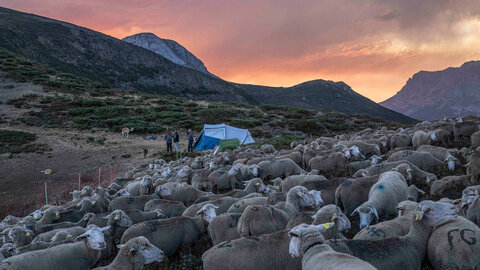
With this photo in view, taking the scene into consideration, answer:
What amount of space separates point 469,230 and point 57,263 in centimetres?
667

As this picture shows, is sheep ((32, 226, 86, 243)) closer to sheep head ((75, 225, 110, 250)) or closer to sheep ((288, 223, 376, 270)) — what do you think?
sheep head ((75, 225, 110, 250))

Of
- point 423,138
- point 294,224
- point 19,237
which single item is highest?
point 423,138

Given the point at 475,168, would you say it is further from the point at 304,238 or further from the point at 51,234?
the point at 51,234

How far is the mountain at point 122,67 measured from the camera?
Answer: 8575 centimetres

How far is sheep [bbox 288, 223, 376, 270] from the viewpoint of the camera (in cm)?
370

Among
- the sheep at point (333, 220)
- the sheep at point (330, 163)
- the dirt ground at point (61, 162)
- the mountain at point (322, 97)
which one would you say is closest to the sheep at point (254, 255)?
the sheep at point (333, 220)

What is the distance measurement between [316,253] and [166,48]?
176442 millimetres

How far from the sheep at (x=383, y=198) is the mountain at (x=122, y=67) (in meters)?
86.2

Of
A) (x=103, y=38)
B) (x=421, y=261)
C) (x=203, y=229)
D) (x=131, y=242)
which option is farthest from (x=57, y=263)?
(x=103, y=38)

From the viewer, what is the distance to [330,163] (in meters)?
12.5

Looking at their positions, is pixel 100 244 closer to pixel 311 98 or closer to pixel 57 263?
pixel 57 263

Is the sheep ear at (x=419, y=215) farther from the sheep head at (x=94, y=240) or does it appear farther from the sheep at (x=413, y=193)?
the sheep head at (x=94, y=240)

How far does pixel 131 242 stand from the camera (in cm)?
620

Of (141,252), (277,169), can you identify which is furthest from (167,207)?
(277,169)
